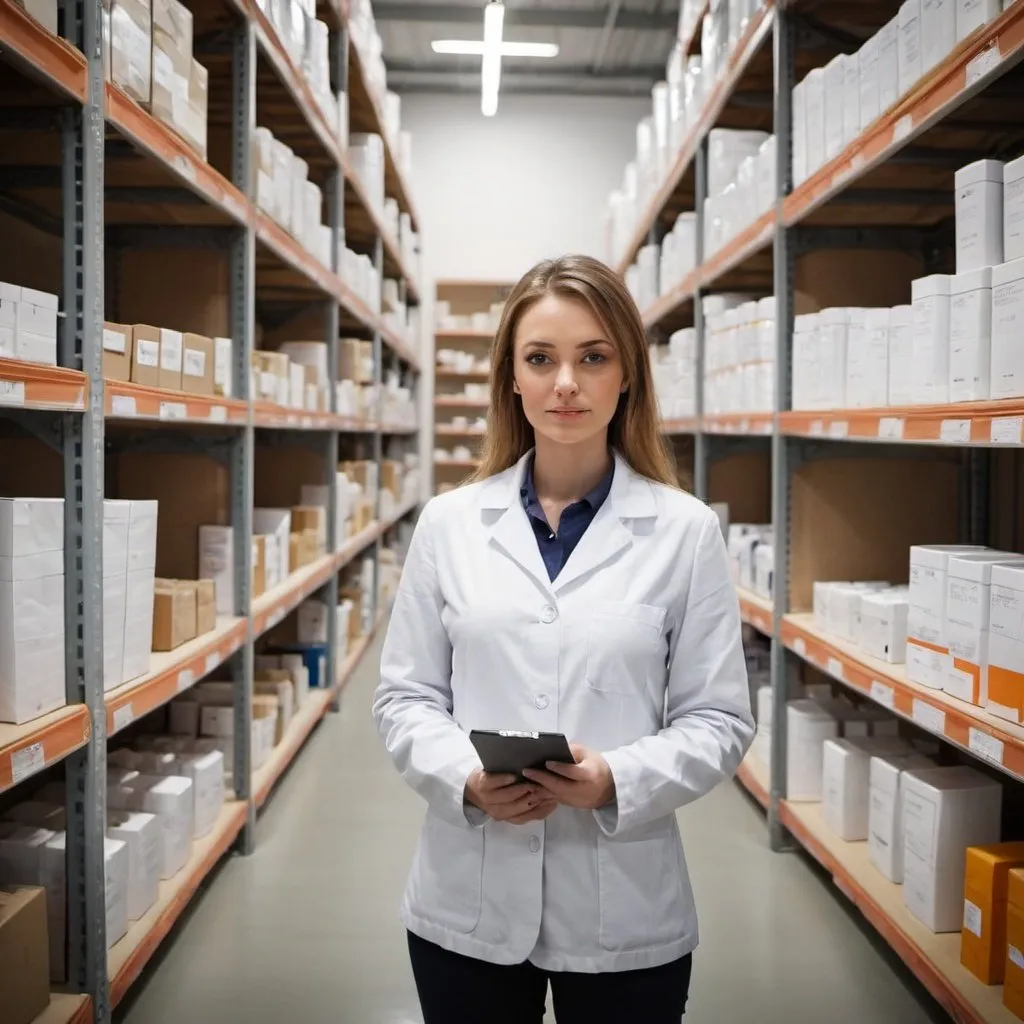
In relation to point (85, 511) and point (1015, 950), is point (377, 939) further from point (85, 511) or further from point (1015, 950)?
point (1015, 950)

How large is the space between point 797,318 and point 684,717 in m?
2.17

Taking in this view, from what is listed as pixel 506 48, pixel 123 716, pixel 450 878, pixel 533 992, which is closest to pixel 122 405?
pixel 123 716

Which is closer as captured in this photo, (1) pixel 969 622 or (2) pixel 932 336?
(1) pixel 969 622

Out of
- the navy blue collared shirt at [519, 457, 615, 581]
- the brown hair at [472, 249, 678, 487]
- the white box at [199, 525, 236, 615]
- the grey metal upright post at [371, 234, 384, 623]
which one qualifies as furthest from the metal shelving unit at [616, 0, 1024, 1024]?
the grey metal upright post at [371, 234, 384, 623]

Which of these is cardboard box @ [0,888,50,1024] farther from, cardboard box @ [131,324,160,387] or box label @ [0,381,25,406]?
cardboard box @ [131,324,160,387]

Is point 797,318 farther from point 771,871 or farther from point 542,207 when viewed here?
point 542,207

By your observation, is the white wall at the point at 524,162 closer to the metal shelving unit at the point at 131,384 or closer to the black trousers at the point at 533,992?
the metal shelving unit at the point at 131,384

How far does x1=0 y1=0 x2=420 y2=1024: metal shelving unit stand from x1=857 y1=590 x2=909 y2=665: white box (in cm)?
188

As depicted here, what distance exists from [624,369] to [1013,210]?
1088 mm

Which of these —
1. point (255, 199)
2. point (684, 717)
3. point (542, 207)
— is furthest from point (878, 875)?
point (542, 207)

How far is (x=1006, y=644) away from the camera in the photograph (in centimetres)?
199

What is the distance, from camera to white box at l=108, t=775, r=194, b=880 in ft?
8.71

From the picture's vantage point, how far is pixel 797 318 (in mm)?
3223

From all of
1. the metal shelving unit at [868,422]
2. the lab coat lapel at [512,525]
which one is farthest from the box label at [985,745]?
the lab coat lapel at [512,525]
